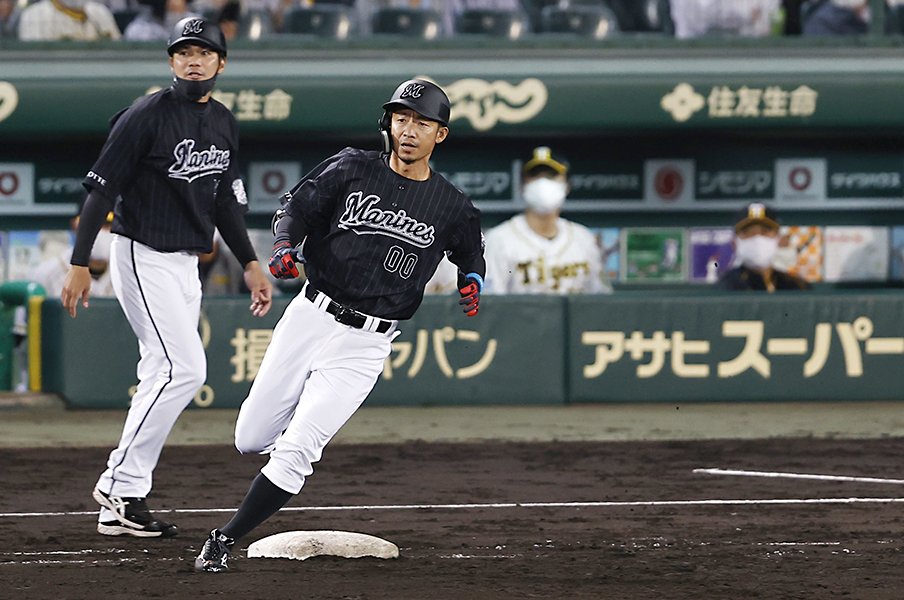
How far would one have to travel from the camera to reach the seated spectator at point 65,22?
46.2ft

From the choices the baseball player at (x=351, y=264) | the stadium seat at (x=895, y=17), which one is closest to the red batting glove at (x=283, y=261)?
the baseball player at (x=351, y=264)

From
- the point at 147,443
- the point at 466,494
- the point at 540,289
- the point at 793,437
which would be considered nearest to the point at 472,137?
the point at 540,289

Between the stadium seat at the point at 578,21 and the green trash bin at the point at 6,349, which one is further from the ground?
the stadium seat at the point at 578,21

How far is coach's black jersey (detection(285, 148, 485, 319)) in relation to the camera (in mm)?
5629

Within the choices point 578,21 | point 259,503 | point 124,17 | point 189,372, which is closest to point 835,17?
point 578,21

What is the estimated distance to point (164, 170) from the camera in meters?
6.43

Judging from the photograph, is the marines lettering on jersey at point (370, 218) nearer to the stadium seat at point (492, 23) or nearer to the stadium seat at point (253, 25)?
the stadium seat at point (253, 25)

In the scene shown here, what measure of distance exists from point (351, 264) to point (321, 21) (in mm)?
9138

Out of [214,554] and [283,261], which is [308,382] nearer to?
[283,261]

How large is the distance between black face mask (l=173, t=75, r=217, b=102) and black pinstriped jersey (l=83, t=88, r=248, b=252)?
3cm

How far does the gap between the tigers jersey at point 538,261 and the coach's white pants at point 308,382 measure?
591 cm

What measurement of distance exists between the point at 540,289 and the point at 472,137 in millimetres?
3610

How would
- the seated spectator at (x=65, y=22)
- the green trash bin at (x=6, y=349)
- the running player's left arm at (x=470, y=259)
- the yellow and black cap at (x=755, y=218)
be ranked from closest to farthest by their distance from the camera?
the running player's left arm at (x=470, y=259)
the green trash bin at (x=6, y=349)
the yellow and black cap at (x=755, y=218)
the seated spectator at (x=65, y=22)

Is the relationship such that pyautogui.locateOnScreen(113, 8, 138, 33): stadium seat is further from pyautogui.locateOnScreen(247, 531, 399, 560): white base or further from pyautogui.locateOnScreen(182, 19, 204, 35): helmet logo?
pyautogui.locateOnScreen(247, 531, 399, 560): white base
